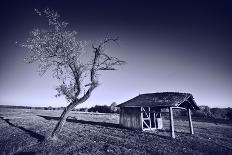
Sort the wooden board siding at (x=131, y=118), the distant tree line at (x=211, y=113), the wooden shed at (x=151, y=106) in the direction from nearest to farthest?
1. the wooden shed at (x=151, y=106)
2. the wooden board siding at (x=131, y=118)
3. the distant tree line at (x=211, y=113)

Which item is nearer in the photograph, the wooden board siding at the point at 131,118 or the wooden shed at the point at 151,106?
the wooden shed at the point at 151,106

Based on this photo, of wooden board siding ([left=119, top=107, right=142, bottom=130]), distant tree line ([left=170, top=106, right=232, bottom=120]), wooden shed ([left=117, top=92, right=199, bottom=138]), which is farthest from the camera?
distant tree line ([left=170, top=106, right=232, bottom=120])

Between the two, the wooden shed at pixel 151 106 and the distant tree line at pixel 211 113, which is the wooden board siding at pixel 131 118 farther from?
the distant tree line at pixel 211 113

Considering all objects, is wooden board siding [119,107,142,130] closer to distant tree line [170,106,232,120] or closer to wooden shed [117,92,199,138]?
wooden shed [117,92,199,138]

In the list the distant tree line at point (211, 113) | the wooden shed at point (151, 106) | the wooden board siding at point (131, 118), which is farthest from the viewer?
the distant tree line at point (211, 113)

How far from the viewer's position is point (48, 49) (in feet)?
61.2

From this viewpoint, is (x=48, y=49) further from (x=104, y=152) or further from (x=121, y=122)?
(x=121, y=122)

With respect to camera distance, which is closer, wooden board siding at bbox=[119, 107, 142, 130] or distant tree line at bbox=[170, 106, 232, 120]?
wooden board siding at bbox=[119, 107, 142, 130]

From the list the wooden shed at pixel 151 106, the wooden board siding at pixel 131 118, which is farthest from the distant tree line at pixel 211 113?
the wooden board siding at pixel 131 118

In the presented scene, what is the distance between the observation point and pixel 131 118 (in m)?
27.7

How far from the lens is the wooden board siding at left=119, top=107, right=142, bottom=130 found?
26641 mm

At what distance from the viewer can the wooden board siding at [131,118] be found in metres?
26.6

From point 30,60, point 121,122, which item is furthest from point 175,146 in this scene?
point 30,60

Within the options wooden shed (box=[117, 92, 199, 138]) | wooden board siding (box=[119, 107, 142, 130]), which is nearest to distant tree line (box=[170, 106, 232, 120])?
wooden shed (box=[117, 92, 199, 138])
